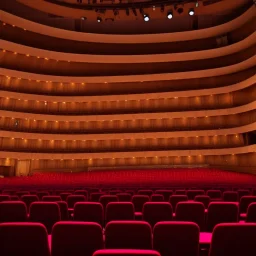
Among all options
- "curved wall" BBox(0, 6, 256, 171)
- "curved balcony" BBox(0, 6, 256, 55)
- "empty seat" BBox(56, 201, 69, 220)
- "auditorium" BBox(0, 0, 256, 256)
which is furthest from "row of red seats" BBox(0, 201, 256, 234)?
"curved balcony" BBox(0, 6, 256, 55)

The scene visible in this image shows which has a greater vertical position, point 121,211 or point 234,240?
point 121,211

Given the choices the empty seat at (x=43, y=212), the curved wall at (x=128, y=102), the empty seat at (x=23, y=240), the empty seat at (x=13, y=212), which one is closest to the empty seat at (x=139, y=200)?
the empty seat at (x=43, y=212)

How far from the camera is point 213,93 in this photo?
27.3 m

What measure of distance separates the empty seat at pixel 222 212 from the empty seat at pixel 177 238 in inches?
84.0

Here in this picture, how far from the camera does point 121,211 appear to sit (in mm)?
4629

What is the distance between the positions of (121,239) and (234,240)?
2.98 feet

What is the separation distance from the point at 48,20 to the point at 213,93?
16.9 m

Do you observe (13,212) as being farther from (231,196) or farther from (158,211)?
(231,196)

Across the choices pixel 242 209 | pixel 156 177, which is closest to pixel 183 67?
pixel 156 177

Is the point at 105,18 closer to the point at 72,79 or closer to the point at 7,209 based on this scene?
the point at 72,79

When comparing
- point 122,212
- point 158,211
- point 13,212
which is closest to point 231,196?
point 158,211

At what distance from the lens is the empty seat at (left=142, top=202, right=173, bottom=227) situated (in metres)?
4.60

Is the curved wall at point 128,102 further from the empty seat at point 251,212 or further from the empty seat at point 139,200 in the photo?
the empty seat at point 251,212

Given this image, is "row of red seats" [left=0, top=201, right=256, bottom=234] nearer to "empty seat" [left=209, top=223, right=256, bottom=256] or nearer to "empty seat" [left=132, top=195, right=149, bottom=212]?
"empty seat" [left=132, top=195, right=149, bottom=212]
